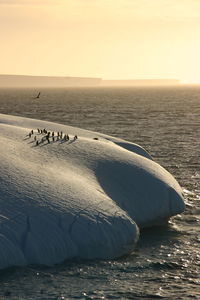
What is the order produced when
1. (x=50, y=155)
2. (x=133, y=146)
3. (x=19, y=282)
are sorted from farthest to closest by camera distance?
(x=133, y=146) → (x=50, y=155) → (x=19, y=282)

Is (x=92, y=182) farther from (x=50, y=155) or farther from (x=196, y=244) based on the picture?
(x=196, y=244)

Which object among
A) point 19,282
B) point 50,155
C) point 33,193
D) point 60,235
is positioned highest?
point 50,155

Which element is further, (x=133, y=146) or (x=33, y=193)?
(x=133, y=146)

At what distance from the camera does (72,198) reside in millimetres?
20812

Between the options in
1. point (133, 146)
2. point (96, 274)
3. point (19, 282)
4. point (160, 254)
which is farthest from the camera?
point (133, 146)

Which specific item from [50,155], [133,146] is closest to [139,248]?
[50,155]

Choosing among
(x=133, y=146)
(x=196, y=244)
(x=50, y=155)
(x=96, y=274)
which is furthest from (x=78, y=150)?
(x=96, y=274)

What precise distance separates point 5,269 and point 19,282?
2.72 feet

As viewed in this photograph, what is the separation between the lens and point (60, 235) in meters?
18.8

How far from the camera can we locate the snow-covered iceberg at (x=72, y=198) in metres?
18.4

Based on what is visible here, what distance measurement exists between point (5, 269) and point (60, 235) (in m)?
2.29

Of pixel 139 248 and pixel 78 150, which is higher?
pixel 78 150

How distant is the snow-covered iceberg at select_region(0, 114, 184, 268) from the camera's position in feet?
60.5

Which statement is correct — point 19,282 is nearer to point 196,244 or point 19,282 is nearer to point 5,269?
point 5,269
